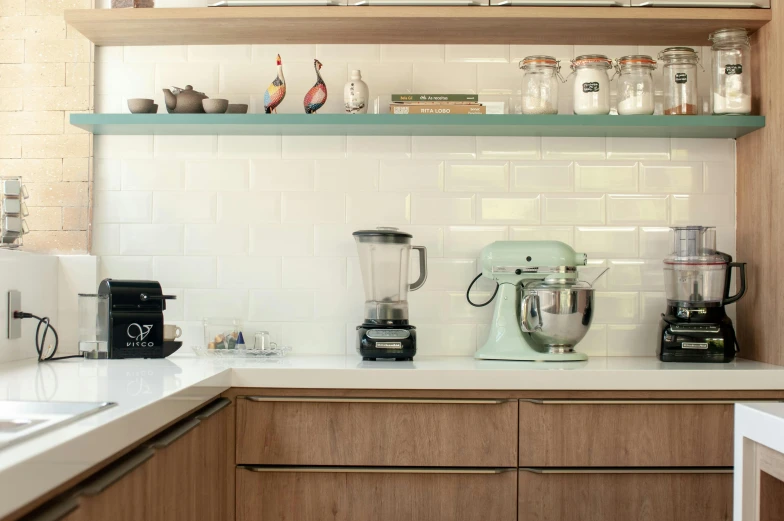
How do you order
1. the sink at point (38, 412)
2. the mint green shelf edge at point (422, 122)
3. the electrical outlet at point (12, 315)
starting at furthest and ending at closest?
the mint green shelf edge at point (422, 122) → the electrical outlet at point (12, 315) → the sink at point (38, 412)

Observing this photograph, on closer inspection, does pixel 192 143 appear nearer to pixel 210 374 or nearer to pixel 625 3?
pixel 210 374

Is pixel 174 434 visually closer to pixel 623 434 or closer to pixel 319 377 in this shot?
pixel 319 377

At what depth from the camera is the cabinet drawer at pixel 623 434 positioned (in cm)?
221

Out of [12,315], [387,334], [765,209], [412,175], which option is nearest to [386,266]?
[387,334]

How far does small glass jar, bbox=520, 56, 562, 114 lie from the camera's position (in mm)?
2650

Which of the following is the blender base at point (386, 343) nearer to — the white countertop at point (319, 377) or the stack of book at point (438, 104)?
the white countertop at point (319, 377)

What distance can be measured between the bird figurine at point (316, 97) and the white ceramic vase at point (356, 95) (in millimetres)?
78

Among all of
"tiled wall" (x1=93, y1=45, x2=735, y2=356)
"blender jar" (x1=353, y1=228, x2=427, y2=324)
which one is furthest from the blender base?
"tiled wall" (x1=93, y1=45, x2=735, y2=356)

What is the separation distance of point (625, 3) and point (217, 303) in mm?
1726

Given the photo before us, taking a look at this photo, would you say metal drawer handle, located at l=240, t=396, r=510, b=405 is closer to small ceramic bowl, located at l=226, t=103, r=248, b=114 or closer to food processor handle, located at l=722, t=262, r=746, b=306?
food processor handle, located at l=722, t=262, r=746, b=306

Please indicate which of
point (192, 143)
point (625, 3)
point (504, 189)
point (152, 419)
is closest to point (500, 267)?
point (504, 189)

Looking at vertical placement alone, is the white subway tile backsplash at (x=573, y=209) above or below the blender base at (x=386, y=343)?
above

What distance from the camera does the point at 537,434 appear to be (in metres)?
2.21

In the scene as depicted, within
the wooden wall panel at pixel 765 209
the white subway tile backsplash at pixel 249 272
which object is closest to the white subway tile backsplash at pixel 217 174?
the white subway tile backsplash at pixel 249 272
